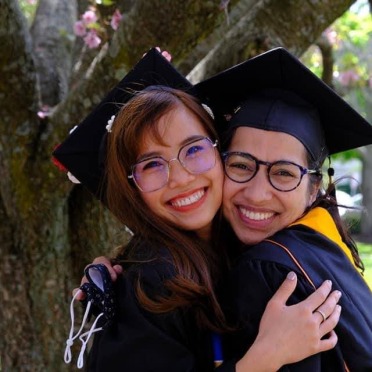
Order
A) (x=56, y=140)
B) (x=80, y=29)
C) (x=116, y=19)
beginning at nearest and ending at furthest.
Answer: (x=56, y=140) → (x=116, y=19) → (x=80, y=29)

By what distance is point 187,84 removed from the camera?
274 centimetres

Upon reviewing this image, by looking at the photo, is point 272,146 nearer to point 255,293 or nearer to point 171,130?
point 171,130

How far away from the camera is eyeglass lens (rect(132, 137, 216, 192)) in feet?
7.89

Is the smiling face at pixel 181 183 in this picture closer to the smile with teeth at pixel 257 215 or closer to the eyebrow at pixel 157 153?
the eyebrow at pixel 157 153

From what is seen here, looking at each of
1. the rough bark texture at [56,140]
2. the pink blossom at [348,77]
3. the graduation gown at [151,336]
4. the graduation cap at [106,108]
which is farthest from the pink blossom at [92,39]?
the pink blossom at [348,77]

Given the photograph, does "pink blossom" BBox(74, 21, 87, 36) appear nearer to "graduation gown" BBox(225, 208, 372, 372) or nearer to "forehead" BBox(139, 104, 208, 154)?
"forehead" BBox(139, 104, 208, 154)

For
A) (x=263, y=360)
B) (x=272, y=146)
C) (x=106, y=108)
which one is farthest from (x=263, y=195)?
(x=106, y=108)

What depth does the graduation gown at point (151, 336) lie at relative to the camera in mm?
2176

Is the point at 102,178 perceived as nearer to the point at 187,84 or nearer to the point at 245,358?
the point at 187,84

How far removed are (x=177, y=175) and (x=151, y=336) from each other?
21.3 inches

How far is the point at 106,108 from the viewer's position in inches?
106

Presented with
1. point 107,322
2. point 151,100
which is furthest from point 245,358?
point 151,100

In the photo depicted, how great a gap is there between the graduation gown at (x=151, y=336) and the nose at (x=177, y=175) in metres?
0.25

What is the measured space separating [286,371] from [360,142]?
987 millimetres
